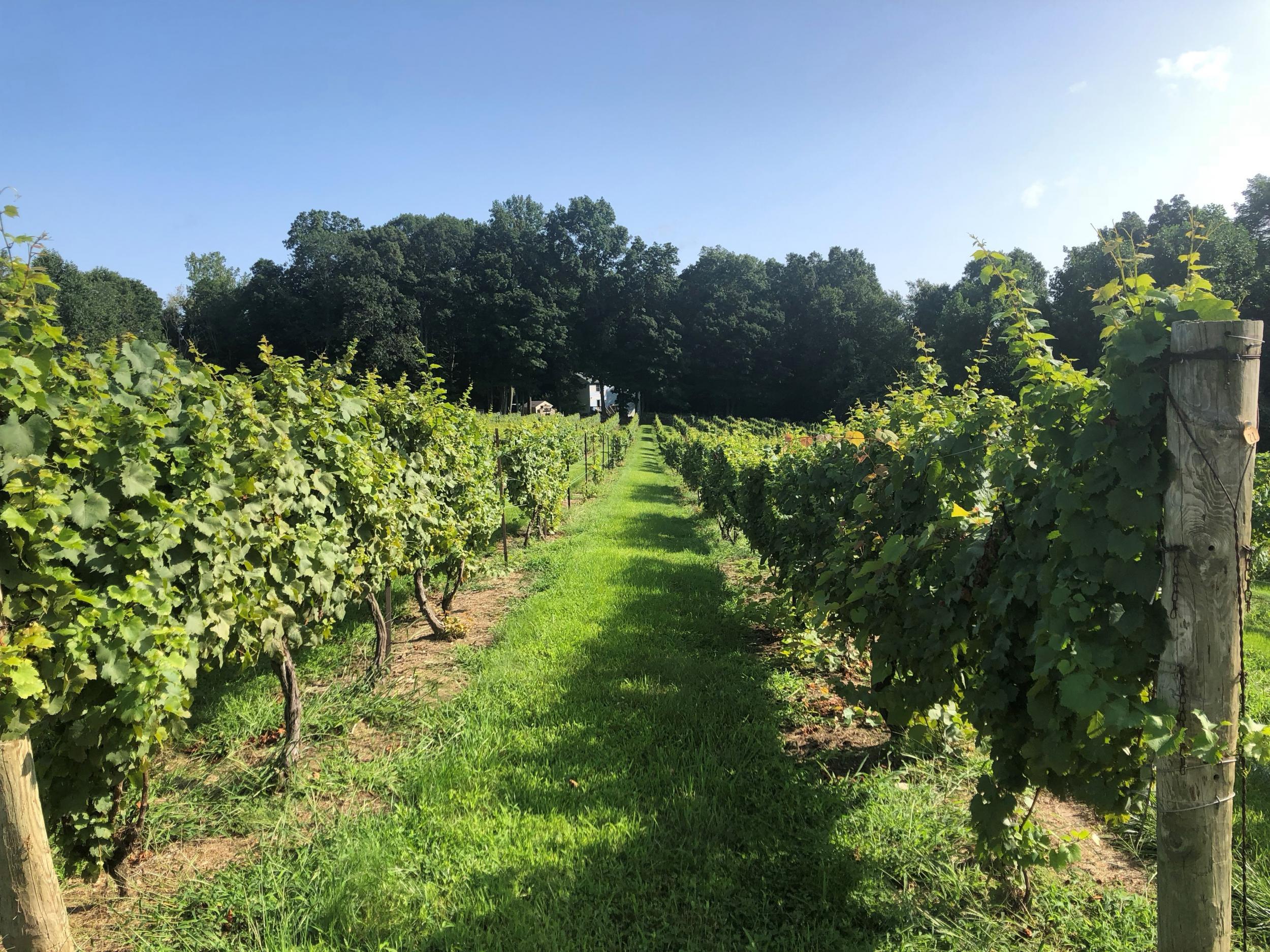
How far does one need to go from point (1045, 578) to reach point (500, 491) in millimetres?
7759

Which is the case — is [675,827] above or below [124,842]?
below

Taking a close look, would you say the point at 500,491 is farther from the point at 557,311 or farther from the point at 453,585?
the point at 557,311

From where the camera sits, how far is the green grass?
2.72 metres

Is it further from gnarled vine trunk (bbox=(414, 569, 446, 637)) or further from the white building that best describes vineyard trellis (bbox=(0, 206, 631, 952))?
the white building

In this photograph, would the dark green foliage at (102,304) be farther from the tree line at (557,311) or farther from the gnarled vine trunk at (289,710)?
the gnarled vine trunk at (289,710)

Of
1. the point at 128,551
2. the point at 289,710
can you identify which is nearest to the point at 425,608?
the point at 289,710

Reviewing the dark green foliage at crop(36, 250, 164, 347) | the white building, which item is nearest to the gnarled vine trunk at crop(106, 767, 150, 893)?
the dark green foliage at crop(36, 250, 164, 347)

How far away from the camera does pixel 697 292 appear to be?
59312mm

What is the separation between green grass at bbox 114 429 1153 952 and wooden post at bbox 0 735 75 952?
433 mm

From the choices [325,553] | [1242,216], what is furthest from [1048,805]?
[1242,216]

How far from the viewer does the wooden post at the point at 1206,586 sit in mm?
1738

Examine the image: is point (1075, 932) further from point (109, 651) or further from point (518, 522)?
point (518, 522)

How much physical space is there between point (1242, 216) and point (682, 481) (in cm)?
3598

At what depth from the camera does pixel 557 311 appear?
54219 millimetres
